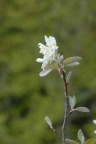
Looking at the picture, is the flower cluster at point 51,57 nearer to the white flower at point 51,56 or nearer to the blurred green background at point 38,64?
the white flower at point 51,56

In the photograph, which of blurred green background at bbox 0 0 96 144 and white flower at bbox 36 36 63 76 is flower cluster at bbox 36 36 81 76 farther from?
blurred green background at bbox 0 0 96 144

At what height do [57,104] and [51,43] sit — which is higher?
[57,104]

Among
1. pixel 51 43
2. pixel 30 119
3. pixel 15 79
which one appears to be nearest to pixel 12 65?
pixel 15 79

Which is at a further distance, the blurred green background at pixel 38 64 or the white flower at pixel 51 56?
the blurred green background at pixel 38 64

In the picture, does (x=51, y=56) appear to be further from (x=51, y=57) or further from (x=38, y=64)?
(x=38, y=64)

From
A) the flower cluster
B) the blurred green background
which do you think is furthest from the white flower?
the blurred green background

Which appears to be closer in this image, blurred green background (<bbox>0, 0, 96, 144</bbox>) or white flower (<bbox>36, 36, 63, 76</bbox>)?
white flower (<bbox>36, 36, 63, 76</bbox>)

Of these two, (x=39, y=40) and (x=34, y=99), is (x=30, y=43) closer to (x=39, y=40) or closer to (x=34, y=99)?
(x=39, y=40)

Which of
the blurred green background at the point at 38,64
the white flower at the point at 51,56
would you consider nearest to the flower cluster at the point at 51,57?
the white flower at the point at 51,56
